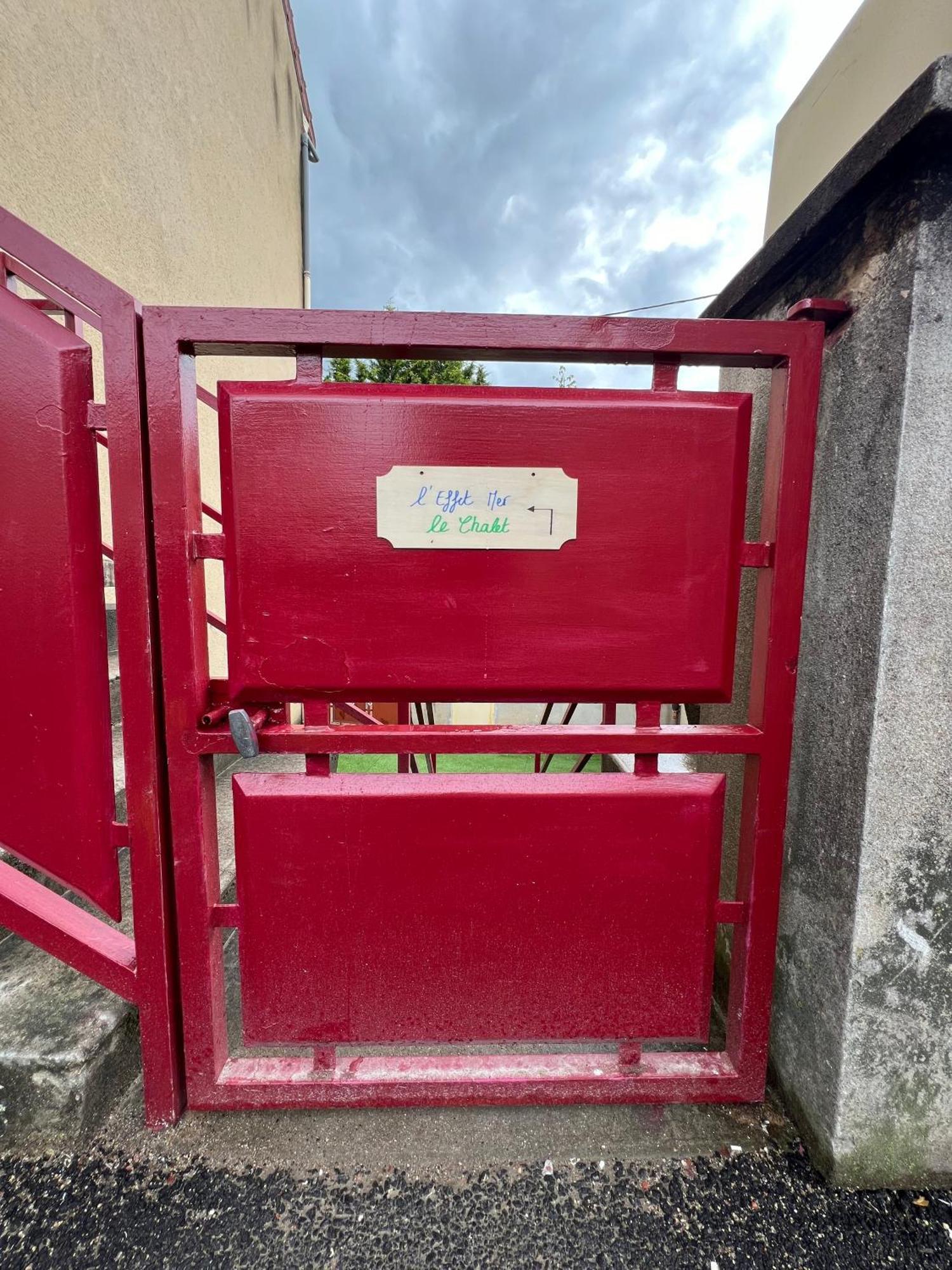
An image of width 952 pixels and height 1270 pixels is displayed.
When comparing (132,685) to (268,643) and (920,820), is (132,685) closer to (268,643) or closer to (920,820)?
(268,643)

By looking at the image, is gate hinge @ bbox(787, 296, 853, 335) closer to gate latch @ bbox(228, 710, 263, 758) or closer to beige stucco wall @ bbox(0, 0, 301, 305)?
gate latch @ bbox(228, 710, 263, 758)

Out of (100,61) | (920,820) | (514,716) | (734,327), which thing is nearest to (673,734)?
(920,820)

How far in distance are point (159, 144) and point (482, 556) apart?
464 cm

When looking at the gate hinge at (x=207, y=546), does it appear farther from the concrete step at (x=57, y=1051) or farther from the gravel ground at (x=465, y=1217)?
the gravel ground at (x=465, y=1217)

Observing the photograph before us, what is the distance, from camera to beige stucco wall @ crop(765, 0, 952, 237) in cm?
266

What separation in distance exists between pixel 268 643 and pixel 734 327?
52.1 inches

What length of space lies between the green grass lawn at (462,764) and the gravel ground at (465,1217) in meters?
3.13

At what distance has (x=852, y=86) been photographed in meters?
3.34

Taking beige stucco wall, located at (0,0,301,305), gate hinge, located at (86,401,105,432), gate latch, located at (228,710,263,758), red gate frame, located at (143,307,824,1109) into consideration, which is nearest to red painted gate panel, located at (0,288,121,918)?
gate hinge, located at (86,401,105,432)

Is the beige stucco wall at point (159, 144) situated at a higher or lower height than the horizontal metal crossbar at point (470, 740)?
higher

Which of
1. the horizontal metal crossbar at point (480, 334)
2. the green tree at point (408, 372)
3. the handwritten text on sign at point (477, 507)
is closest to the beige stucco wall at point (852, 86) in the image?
the horizontal metal crossbar at point (480, 334)

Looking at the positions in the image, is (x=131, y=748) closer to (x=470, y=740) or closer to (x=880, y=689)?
(x=470, y=740)

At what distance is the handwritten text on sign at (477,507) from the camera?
1266 millimetres

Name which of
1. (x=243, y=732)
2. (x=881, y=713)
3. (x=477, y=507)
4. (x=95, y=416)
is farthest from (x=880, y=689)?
(x=95, y=416)
